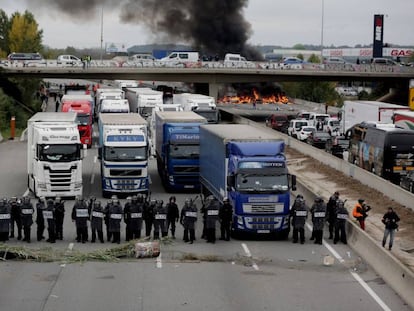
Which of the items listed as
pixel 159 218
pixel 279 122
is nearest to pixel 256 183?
pixel 159 218

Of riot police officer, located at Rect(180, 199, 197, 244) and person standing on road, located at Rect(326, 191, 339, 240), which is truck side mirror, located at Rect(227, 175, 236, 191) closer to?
riot police officer, located at Rect(180, 199, 197, 244)

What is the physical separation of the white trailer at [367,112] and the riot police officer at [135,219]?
2855 cm

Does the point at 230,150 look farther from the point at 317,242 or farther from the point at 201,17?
the point at 201,17

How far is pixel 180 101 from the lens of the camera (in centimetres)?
6153

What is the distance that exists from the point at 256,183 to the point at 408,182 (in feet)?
36.2

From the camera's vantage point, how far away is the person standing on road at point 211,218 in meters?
26.2

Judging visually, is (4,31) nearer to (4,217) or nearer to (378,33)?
(378,33)

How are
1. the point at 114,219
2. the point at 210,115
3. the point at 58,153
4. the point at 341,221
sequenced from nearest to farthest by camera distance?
1. the point at 114,219
2. the point at 341,221
3. the point at 58,153
4. the point at 210,115

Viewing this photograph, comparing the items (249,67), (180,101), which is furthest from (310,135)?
(249,67)

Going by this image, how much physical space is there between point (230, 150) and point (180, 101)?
33.8 m

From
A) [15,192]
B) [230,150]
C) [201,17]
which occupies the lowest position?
[15,192]

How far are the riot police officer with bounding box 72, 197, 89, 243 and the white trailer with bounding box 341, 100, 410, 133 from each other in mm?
29348

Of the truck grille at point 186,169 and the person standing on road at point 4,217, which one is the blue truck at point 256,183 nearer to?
the person standing on road at point 4,217

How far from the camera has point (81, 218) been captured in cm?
2594
